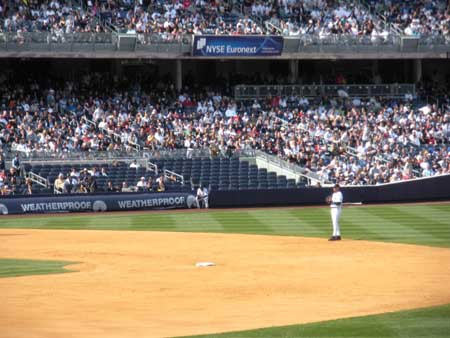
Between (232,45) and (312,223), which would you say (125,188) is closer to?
(312,223)

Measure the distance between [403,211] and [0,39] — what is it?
2045cm

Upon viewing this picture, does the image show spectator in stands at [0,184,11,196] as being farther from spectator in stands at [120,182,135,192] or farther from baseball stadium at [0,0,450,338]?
spectator in stands at [120,182,135,192]

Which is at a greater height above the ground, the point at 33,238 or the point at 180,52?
the point at 180,52

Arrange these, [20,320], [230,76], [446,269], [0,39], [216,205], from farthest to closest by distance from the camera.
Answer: [230,76] < [0,39] < [216,205] < [446,269] < [20,320]

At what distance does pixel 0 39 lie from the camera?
4694cm

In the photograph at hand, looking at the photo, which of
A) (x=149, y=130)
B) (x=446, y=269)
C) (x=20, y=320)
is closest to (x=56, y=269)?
(x=20, y=320)

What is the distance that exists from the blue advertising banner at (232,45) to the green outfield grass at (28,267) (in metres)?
27.1

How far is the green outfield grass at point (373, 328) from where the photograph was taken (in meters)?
13.8

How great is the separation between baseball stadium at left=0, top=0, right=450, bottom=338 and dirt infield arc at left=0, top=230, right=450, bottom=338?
3.1 inches

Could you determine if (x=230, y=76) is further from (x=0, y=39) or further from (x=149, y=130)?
(x=0, y=39)

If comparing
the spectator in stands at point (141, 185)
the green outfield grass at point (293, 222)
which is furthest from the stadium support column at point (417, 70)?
the spectator in stands at point (141, 185)

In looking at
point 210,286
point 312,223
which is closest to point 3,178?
point 312,223

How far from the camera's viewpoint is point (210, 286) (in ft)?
62.5

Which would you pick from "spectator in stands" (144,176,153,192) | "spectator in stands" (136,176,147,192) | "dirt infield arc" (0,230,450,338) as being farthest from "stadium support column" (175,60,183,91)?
"dirt infield arc" (0,230,450,338)
